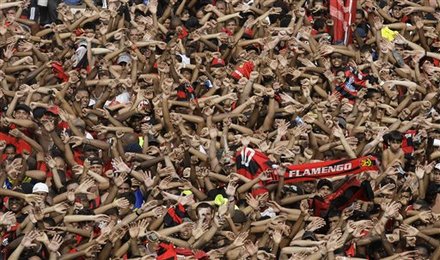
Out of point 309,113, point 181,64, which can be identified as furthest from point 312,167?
point 181,64

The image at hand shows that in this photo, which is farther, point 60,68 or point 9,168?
point 60,68

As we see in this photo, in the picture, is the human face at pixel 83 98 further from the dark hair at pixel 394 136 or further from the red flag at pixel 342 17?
the red flag at pixel 342 17

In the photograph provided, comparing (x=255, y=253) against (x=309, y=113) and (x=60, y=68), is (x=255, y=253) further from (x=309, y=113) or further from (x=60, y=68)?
(x=60, y=68)

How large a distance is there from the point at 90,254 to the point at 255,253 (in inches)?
56.6

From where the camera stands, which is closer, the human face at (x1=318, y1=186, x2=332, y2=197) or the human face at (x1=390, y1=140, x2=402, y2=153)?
the human face at (x1=318, y1=186, x2=332, y2=197)

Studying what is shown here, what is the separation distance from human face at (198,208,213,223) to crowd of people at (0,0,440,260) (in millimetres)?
29

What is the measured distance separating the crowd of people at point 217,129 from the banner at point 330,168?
0.11ft

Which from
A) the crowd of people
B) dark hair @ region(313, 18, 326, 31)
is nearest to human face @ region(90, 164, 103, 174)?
the crowd of people

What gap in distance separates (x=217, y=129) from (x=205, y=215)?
9.40 ft

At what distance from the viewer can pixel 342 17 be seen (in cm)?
2320

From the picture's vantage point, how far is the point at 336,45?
74.1 ft

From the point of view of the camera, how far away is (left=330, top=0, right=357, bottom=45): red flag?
23.0m

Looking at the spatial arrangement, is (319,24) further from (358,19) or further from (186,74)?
(186,74)

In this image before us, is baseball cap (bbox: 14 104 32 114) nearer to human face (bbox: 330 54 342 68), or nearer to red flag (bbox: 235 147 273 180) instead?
red flag (bbox: 235 147 273 180)
